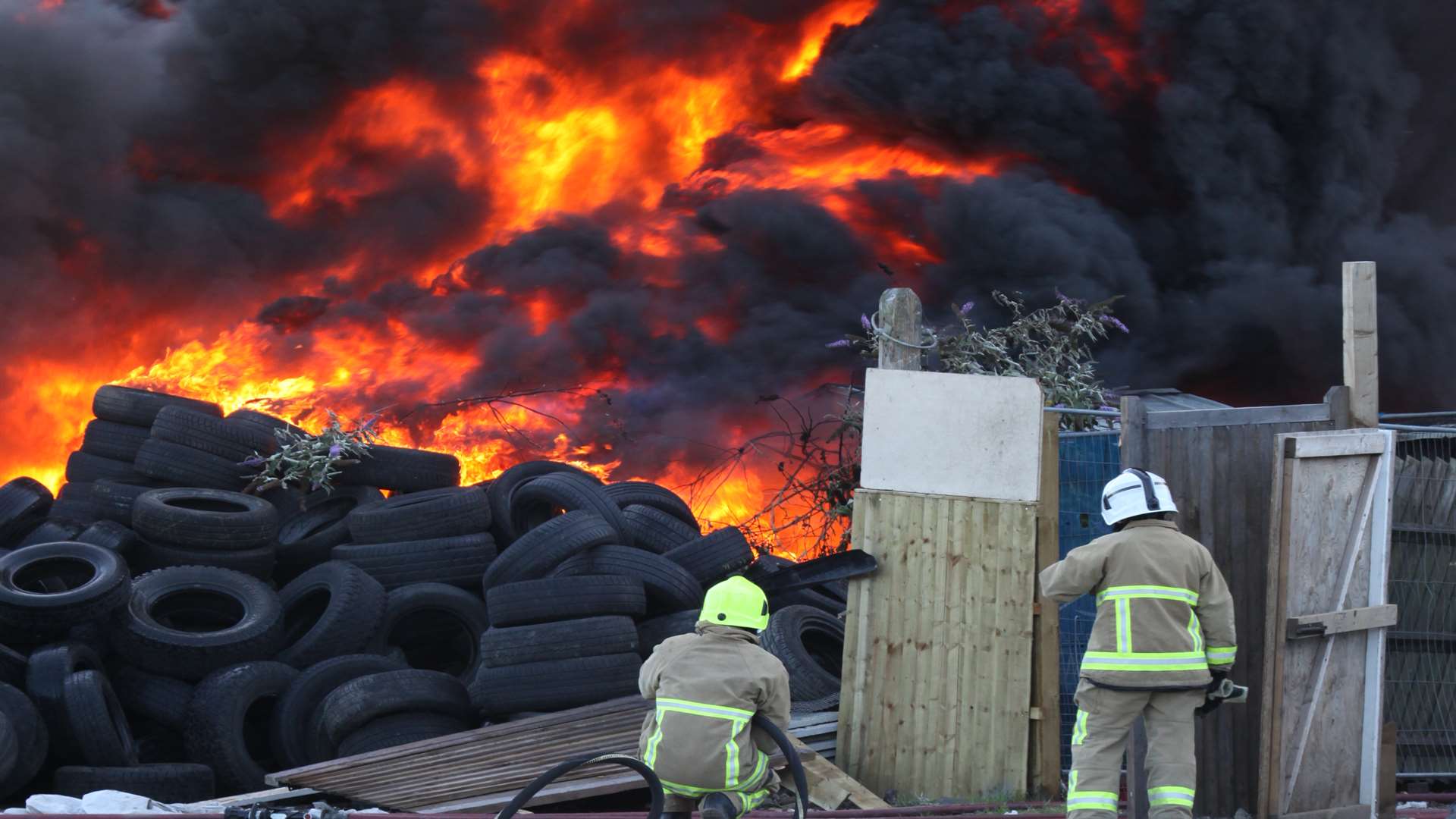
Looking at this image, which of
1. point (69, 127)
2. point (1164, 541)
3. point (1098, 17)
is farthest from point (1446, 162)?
point (69, 127)

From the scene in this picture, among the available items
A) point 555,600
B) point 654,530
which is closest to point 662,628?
point 555,600

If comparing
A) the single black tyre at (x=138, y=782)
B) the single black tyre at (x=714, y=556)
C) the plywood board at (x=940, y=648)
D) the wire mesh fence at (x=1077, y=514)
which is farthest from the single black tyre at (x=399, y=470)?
the wire mesh fence at (x=1077, y=514)

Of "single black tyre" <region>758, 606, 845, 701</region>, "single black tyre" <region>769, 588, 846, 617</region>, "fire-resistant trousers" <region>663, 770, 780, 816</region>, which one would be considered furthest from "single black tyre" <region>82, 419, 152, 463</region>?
"fire-resistant trousers" <region>663, 770, 780, 816</region>

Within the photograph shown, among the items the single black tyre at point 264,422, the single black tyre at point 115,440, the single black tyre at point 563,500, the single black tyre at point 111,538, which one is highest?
the single black tyre at point 264,422

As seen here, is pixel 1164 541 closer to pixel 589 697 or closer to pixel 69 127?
pixel 589 697

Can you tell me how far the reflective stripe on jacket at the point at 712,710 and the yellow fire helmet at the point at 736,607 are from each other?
4 cm

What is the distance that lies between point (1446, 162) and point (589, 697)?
12988 millimetres

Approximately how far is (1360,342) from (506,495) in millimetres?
6465

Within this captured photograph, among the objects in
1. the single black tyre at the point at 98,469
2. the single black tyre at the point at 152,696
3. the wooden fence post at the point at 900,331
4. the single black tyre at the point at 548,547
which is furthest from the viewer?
the single black tyre at the point at 98,469

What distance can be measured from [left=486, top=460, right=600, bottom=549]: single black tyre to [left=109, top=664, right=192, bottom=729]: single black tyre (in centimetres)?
273

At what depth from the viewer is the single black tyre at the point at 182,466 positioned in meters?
10.4

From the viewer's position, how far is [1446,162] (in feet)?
51.6

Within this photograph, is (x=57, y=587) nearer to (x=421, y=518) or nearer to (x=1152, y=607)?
(x=421, y=518)

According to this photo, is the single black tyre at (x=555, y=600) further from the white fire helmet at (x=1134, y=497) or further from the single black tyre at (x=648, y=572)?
the white fire helmet at (x=1134, y=497)
